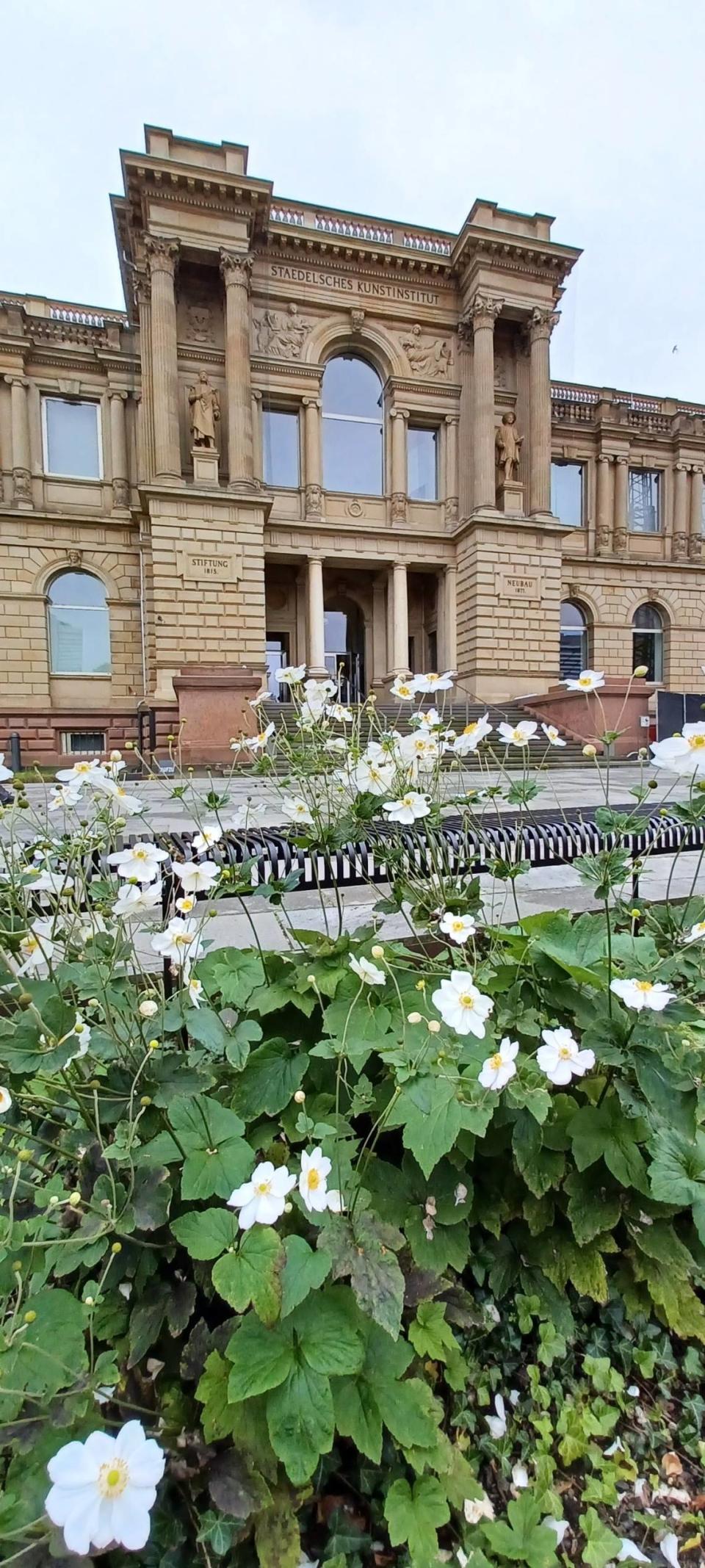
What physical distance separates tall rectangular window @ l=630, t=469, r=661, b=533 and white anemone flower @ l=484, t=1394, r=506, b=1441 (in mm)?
25975

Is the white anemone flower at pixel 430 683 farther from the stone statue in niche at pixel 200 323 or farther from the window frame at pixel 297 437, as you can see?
the stone statue in niche at pixel 200 323

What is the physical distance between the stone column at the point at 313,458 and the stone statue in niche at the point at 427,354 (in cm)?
313

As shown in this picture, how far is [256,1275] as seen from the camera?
35.7 inches

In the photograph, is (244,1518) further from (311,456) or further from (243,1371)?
(311,456)

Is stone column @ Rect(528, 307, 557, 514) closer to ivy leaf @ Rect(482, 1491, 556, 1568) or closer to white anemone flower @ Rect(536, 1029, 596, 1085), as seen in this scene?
white anemone flower @ Rect(536, 1029, 596, 1085)

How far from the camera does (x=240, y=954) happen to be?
1488 millimetres

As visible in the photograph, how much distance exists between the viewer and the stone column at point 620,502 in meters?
22.5

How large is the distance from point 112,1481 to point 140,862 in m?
0.88

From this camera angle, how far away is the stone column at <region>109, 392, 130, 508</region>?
57.4ft

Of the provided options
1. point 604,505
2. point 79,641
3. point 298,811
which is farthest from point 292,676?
point 604,505

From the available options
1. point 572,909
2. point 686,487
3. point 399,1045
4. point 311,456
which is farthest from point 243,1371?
point 686,487

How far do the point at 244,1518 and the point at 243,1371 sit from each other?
0.19m

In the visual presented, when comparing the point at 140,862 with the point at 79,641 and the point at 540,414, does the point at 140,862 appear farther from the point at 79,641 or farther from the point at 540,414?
the point at 540,414

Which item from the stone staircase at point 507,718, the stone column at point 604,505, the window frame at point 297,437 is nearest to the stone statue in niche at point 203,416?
the window frame at point 297,437
